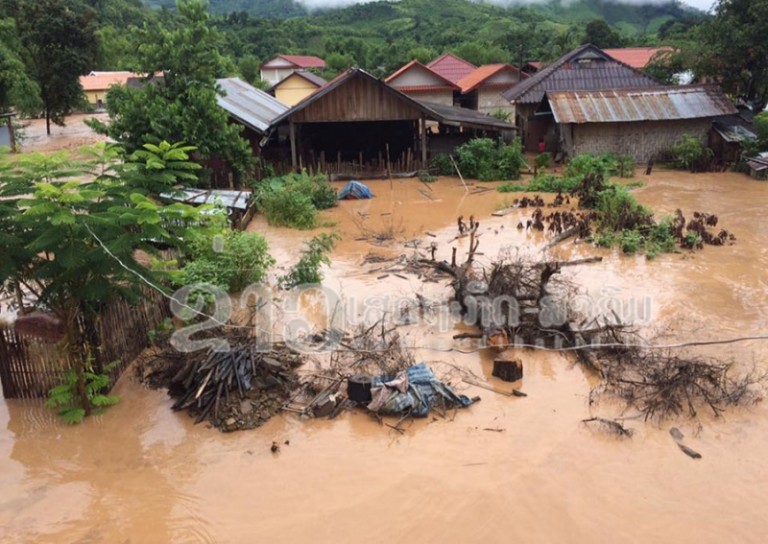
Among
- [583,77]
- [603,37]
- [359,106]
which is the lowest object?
[359,106]

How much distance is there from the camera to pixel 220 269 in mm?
9633

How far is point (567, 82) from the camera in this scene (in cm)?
2534

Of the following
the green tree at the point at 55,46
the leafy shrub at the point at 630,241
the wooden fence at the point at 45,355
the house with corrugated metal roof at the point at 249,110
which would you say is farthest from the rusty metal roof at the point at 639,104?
the green tree at the point at 55,46

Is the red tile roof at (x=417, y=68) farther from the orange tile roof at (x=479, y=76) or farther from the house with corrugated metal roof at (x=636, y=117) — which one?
the house with corrugated metal roof at (x=636, y=117)

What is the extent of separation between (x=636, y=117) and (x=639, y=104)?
78cm

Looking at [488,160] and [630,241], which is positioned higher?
[488,160]

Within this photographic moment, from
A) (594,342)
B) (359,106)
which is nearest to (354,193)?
(359,106)

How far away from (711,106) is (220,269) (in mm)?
20142

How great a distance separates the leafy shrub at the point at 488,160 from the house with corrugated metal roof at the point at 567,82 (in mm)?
4376

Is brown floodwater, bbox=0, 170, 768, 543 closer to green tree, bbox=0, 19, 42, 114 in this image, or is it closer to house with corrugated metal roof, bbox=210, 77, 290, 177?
house with corrugated metal roof, bbox=210, 77, 290, 177

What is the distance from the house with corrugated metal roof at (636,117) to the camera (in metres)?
21.8

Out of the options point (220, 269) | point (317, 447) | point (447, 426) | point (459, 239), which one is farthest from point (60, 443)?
point (459, 239)

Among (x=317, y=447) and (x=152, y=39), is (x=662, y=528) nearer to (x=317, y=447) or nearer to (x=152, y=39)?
(x=317, y=447)

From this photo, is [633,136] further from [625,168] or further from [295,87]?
[295,87]
